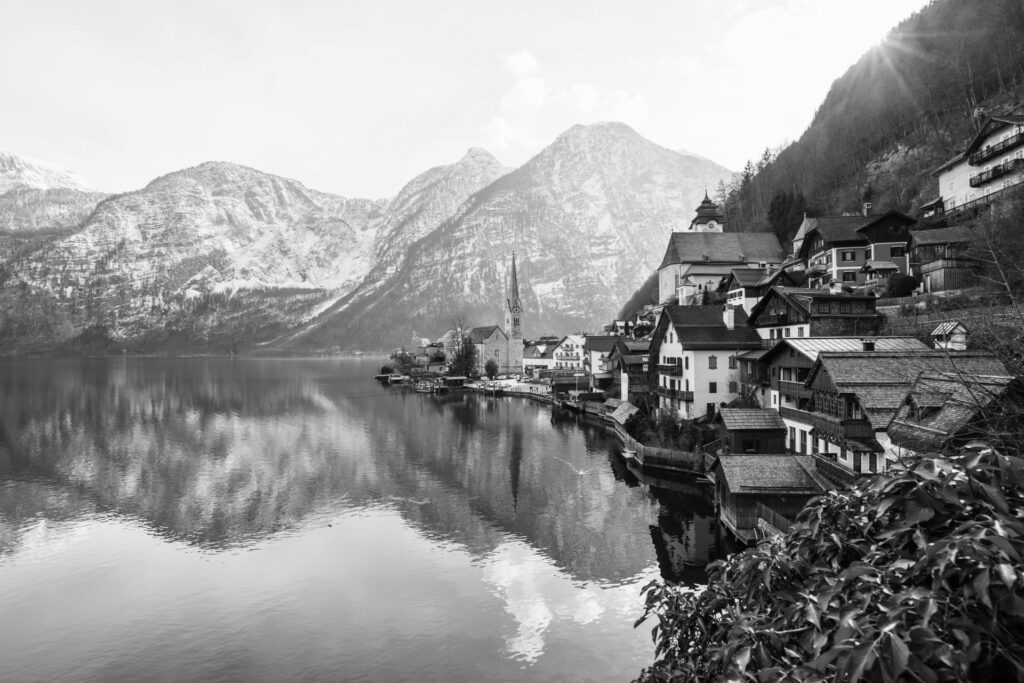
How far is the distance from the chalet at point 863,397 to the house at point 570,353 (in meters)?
87.6

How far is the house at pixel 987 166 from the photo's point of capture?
51.6 metres

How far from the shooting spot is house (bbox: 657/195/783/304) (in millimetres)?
86500

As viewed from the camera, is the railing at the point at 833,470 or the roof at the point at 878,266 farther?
the roof at the point at 878,266

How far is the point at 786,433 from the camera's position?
121ft

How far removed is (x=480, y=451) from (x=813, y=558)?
52906mm

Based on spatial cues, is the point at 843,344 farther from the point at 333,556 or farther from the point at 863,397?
the point at 333,556

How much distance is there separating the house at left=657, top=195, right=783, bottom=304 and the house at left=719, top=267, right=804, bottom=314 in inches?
654

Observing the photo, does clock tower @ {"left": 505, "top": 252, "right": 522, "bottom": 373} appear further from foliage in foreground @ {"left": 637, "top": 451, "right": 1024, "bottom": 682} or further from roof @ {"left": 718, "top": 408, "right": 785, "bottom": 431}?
foliage in foreground @ {"left": 637, "top": 451, "right": 1024, "bottom": 682}

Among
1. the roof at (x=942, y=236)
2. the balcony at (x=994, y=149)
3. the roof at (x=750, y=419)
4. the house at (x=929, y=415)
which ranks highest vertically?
the balcony at (x=994, y=149)

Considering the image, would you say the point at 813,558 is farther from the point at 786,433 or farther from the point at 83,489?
the point at 83,489

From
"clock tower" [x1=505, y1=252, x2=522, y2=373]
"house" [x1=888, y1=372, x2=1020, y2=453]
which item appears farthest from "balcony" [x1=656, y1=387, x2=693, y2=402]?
"clock tower" [x1=505, y1=252, x2=522, y2=373]

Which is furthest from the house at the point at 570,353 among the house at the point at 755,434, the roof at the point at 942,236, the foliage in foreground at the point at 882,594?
the foliage in foreground at the point at 882,594

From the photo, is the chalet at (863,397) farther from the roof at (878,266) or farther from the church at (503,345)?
the church at (503,345)

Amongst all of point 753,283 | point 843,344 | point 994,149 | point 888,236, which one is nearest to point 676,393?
point 843,344
